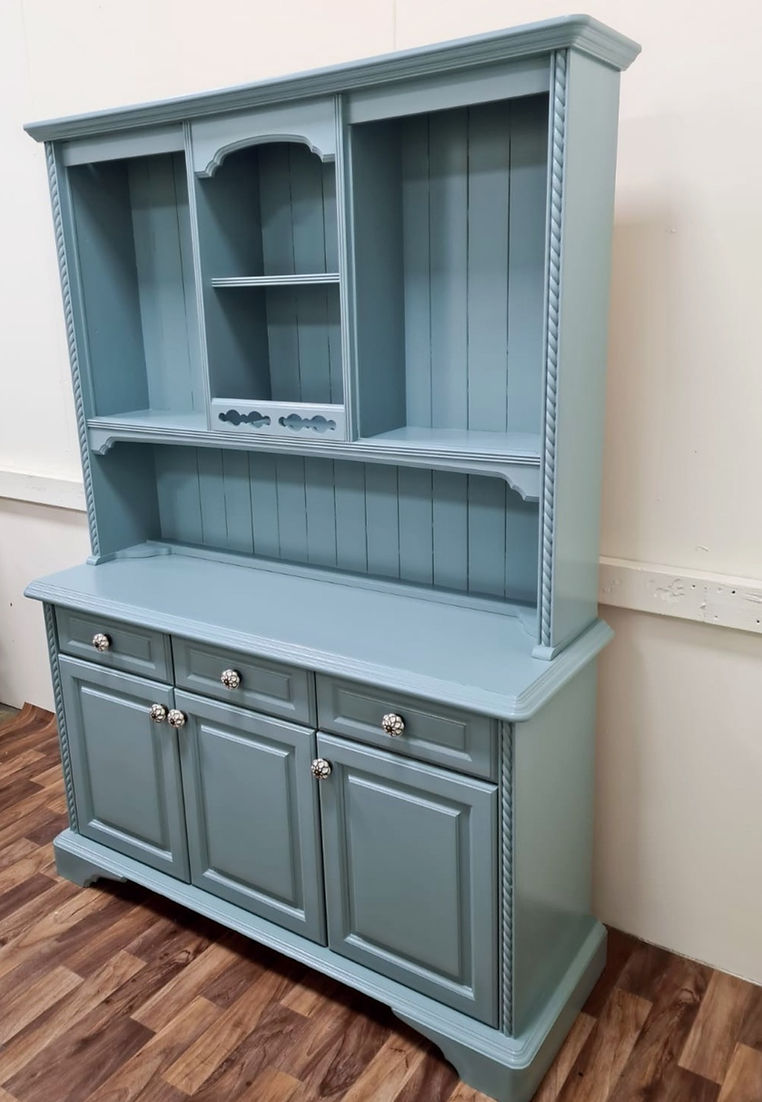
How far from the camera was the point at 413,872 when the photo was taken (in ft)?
5.69

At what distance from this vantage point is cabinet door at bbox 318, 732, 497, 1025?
1.66 metres

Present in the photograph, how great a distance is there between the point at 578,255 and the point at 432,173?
43cm

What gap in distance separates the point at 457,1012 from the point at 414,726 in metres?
0.56

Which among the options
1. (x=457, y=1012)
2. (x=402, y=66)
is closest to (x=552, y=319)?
(x=402, y=66)

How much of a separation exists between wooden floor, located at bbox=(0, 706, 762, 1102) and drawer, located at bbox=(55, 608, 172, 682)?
61 cm

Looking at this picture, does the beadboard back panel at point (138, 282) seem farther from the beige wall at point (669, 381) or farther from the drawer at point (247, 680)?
the drawer at point (247, 680)

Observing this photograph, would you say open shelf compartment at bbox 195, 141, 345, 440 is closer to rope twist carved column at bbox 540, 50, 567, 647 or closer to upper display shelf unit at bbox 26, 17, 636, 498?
upper display shelf unit at bbox 26, 17, 636, 498

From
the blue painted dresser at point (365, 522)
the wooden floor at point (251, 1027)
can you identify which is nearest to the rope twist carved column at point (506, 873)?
the blue painted dresser at point (365, 522)

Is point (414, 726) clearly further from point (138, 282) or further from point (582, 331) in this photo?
point (138, 282)

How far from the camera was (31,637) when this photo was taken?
10.3ft

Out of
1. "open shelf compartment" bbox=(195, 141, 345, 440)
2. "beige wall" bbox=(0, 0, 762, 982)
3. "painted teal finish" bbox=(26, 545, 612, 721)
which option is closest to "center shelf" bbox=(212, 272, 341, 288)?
"open shelf compartment" bbox=(195, 141, 345, 440)

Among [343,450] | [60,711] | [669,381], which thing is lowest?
[60,711]

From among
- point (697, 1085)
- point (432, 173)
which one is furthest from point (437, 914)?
point (432, 173)

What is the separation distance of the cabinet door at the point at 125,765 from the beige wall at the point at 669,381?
0.95m
